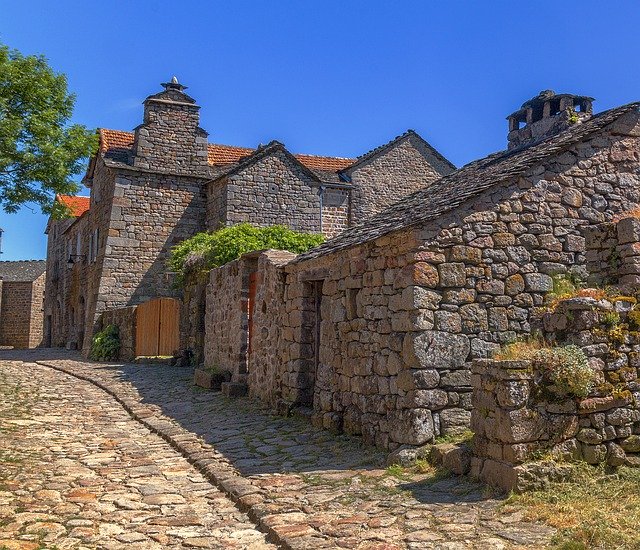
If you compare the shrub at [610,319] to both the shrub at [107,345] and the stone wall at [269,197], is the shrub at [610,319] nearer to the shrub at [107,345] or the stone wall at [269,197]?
the stone wall at [269,197]

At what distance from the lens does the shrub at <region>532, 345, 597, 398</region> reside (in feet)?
20.5

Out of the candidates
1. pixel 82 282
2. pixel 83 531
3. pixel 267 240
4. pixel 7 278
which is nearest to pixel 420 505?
pixel 83 531

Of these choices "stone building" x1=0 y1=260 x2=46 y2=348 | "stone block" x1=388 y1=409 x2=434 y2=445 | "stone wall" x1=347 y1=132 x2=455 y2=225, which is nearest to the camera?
"stone block" x1=388 y1=409 x2=434 y2=445

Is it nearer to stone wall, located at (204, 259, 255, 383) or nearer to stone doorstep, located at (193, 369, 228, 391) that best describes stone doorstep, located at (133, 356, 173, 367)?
stone wall, located at (204, 259, 255, 383)

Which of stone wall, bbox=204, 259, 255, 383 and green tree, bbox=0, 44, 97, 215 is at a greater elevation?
green tree, bbox=0, 44, 97, 215

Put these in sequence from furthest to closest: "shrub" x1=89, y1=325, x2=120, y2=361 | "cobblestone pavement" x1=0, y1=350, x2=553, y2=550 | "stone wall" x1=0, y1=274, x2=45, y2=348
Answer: "stone wall" x1=0, y1=274, x2=45, y2=348, "shrub" x1=89, y1=325, x2=120, y2=361, "cobblestone pavement" x1=0, y1=350, x2=553, y2=550

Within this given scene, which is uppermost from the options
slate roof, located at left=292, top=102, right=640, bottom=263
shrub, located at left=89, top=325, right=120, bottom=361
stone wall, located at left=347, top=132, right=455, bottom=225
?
stone wall, located at left=347, top=132, right=455, bottom=225

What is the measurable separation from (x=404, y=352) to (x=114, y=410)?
6.18m

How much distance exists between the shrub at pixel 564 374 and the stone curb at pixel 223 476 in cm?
265

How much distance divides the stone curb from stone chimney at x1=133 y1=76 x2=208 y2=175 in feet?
41.7

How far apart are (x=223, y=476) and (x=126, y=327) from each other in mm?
14544

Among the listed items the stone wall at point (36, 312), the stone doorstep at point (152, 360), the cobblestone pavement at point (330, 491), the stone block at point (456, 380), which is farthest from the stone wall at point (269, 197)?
the stone wall at point (36, 312)

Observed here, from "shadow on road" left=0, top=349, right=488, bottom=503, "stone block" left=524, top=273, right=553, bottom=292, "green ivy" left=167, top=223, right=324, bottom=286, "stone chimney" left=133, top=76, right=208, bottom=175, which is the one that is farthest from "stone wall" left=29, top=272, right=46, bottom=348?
"stone block" left=524, top=273, right=553, bottom=292

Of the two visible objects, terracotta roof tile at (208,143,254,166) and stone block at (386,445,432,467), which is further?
terracotta roof tile at (208,143,254,166)
